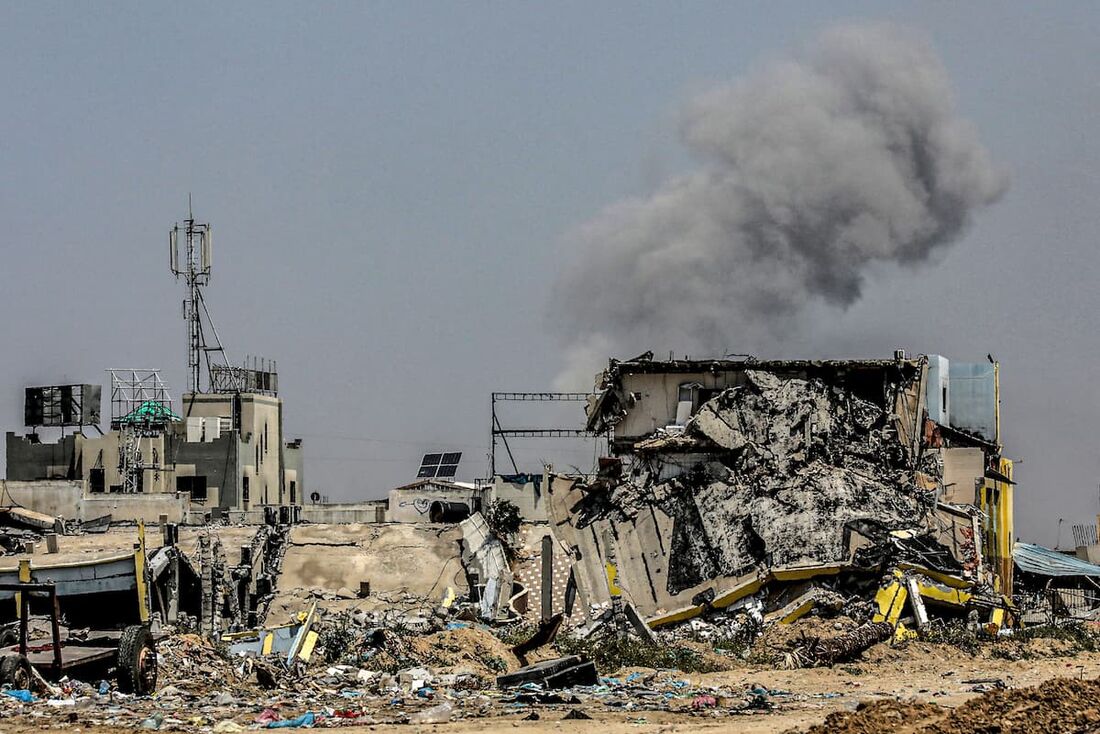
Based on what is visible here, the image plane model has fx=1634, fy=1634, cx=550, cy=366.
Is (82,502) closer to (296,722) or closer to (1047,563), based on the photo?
(1047,563)

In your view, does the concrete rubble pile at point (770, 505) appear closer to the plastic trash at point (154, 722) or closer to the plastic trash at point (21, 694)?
the plastic trash at point (154, 722)

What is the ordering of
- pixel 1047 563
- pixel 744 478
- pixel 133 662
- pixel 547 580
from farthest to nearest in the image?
pixel 1047 563 → pixel 744 478 → pixel 547 580 → pixel 133 662

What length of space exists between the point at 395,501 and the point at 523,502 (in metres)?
11.3

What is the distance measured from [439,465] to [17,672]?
31.0m

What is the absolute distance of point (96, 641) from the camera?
2156 centimetres

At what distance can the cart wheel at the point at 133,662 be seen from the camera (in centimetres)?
2022

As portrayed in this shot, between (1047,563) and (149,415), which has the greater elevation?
(149,415)

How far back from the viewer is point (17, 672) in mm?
19297

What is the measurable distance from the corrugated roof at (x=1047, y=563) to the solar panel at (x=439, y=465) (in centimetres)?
1655

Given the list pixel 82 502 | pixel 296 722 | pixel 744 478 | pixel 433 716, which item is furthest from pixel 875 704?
pixel 82 502

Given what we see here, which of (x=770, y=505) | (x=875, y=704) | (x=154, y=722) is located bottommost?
(x=154, y=722)

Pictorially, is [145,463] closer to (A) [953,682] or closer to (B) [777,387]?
(B) [777,387]

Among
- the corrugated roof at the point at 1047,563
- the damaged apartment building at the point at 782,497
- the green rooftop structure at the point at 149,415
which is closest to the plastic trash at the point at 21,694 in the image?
the damaged apartment building at the point at 782,497

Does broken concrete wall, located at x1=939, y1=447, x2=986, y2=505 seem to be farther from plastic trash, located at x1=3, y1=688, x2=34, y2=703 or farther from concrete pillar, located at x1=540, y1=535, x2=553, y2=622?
plastic trash, located at x1=3, y1=688, x2=34, y2=703
